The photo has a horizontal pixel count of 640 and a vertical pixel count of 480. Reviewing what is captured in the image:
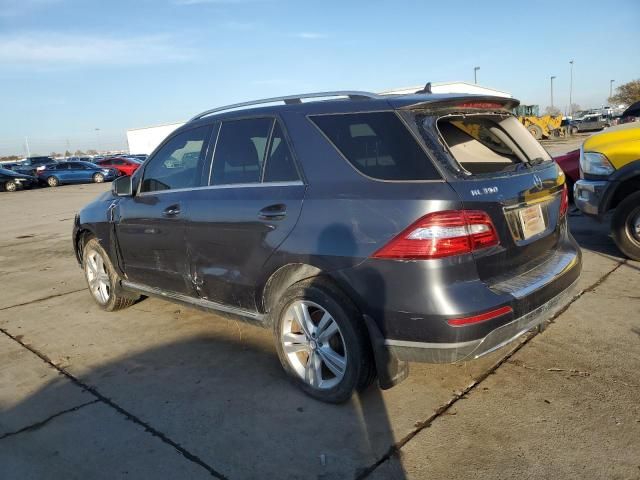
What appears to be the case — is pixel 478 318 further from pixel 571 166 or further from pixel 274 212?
pixel 571 166

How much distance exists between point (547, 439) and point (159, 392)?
94.6 inches

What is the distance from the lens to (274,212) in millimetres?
3289

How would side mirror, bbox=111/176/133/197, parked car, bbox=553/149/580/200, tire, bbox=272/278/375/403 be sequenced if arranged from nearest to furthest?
tire, bbox=272/278/375/403
side mirror, bbox=111/176/133/197
parked car, bbox=553/149/580/200

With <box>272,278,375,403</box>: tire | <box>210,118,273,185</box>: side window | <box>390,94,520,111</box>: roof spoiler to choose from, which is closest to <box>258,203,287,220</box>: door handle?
<box>210,118,273,185</box>: side window

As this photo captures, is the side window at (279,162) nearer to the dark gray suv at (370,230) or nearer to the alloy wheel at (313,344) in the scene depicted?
the dark gray suv at (370,230)

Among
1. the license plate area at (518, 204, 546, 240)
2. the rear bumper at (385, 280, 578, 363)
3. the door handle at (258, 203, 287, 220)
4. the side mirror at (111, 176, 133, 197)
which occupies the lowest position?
the rear bumper at (385, 280, 578, 363)

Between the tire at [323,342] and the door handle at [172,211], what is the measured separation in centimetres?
123

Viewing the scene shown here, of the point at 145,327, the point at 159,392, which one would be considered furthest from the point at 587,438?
the point at 145,327

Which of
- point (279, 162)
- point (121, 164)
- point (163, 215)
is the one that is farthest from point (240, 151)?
point (121, 164)

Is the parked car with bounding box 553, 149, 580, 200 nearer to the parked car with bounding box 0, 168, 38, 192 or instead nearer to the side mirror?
the side mirror

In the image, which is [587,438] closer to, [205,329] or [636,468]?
[636,468]

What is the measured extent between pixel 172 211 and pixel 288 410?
1.80 metres

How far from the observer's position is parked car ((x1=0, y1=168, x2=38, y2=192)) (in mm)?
27909

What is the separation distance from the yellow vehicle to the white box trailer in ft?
163
